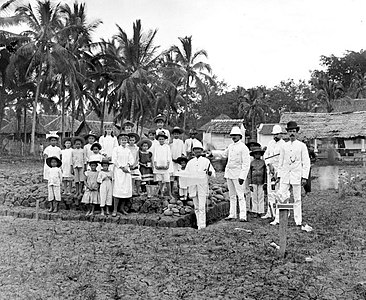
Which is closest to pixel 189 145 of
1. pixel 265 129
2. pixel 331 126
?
pixel 331 126

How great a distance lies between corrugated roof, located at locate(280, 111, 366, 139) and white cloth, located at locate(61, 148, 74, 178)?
840 inches

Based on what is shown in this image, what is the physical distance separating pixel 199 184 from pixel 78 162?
2.92m

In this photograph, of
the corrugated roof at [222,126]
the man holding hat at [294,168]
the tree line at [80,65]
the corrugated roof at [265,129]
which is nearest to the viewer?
the man holding hat at [294,168]

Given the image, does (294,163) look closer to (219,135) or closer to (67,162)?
(67,162)

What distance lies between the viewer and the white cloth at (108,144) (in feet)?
33.3

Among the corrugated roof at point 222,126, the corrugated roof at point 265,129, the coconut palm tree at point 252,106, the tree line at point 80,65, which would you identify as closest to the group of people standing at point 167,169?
the tree line at point 80,65

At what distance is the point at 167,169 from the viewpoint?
948 centimetres

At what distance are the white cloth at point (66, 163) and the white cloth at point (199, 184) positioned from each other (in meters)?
2.89

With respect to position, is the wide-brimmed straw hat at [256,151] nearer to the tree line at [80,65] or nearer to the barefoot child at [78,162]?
the barefoot child at [78,162]

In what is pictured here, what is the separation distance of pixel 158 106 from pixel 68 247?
27.5 meters

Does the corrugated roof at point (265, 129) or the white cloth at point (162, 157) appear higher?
the corrugated roof at point (265, 129)

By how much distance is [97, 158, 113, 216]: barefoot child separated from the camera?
29.3ft

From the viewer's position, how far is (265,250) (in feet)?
20.4

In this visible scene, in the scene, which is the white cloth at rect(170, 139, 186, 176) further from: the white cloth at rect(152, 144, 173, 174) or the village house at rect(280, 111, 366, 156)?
the village house at rect(280, 111, 366, 156)
